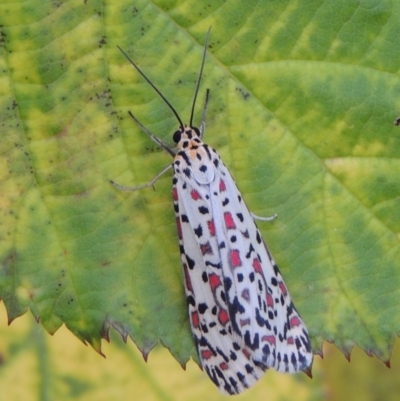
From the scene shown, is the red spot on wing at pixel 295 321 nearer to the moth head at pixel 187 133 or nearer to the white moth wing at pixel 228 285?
the white moth wing at pixel 228 285

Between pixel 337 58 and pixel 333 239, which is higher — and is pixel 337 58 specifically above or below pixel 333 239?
above

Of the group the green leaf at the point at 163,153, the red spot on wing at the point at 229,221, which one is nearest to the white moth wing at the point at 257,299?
the red spot on wing at the point at 229,221

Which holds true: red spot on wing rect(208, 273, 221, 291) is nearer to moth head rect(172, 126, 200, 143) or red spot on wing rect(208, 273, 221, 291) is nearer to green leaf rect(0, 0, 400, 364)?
A: green leaf rect(0, 0, 400, 364)

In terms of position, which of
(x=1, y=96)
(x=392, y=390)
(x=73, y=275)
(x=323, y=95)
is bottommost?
(x=392, y=390)

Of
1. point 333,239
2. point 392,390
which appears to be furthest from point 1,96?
point 392,390

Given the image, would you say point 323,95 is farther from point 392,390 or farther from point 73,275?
point 392,390

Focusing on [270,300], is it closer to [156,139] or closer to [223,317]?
[223,317]
